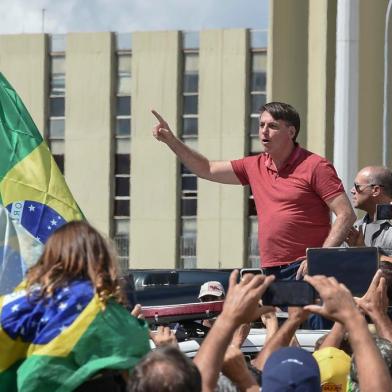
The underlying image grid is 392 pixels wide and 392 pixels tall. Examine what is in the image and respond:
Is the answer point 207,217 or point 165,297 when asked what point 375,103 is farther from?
point 165,297

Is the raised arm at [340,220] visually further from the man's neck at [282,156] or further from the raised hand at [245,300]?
the raised hand at [245,300]

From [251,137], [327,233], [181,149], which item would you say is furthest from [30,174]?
[251,137]

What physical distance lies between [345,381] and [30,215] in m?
2.52

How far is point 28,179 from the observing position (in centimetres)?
847

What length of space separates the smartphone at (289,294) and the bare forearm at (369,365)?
1.08 ft

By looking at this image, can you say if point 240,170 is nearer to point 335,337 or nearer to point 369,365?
point 335,337

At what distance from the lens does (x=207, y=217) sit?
54562mm

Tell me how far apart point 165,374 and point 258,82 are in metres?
50.6

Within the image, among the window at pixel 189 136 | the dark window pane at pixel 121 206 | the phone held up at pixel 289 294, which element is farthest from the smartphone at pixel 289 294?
the dark window pane at pixel 121 206

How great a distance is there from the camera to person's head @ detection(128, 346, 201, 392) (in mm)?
4453

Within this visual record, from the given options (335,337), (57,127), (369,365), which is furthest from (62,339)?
(57,127)

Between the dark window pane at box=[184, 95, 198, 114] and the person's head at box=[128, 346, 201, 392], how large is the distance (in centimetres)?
5028

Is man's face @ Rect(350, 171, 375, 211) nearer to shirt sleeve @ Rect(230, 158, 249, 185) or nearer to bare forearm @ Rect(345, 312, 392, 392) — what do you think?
shirt sleeve @ Rect(230, 158, 249, 185)

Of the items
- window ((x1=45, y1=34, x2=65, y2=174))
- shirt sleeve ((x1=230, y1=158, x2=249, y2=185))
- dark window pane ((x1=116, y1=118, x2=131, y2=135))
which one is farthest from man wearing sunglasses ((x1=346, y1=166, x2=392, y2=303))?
window ((x1=45, y1=34, x2=65, y2=174))
